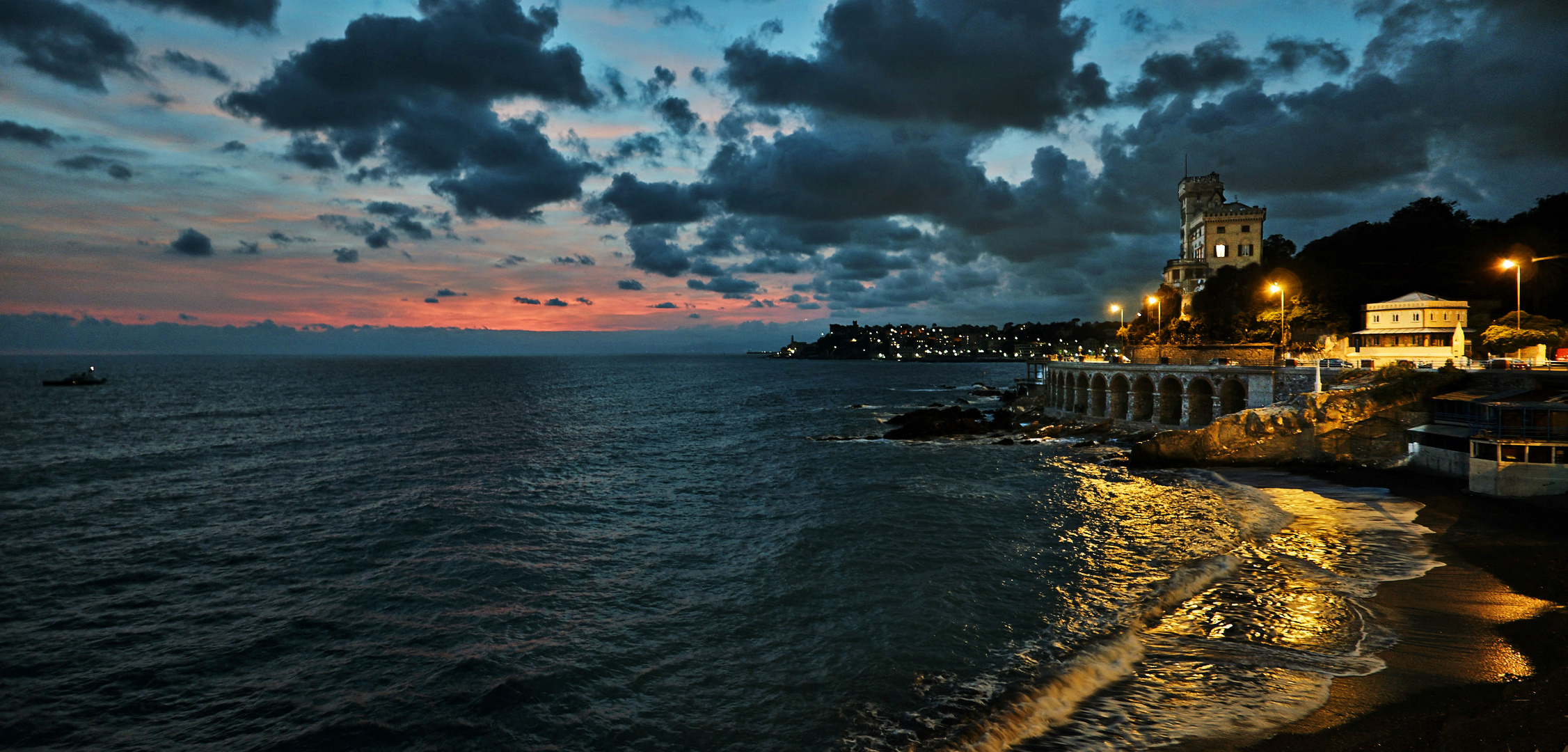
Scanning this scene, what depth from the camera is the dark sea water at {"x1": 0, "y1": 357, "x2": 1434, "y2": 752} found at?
12586 millimetres

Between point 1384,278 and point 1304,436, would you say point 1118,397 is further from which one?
point 1384,278

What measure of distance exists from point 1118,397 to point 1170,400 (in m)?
5.17

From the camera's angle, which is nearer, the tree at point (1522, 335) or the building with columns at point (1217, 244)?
the tree at point (1522, 335)

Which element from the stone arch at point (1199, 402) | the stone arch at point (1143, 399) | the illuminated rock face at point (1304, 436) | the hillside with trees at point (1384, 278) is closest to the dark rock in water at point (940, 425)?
the stone arch at point (1143, 399)

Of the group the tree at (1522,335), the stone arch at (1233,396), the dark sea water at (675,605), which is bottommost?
the dark sea water at (675,605)

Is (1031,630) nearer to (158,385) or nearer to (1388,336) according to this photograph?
(1388,336)

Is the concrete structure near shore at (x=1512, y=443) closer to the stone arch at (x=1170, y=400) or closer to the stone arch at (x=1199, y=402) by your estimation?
the stone arch at (x=1199, y=402)

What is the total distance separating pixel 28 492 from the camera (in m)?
33.2

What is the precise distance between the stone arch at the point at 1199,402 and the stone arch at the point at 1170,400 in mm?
1396

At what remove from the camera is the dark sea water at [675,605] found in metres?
12.6

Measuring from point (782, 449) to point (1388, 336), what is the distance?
1904 inches

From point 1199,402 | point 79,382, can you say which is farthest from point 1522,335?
point 79,382

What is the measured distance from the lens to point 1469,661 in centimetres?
1300

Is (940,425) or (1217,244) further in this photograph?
(1217,244)
